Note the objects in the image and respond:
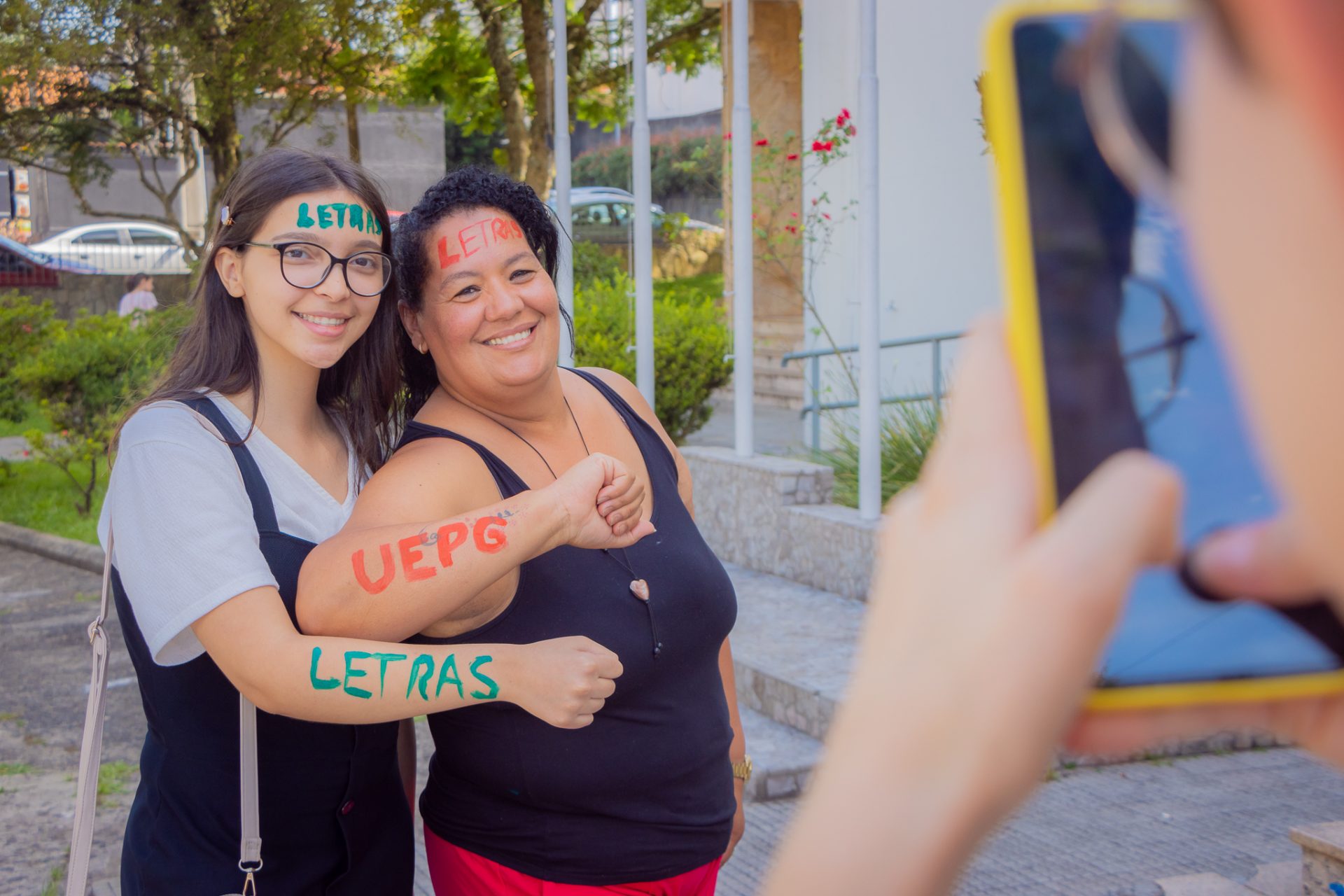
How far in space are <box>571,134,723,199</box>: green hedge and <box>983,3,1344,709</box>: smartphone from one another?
19.1m

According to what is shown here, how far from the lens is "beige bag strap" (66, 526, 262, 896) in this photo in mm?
1845

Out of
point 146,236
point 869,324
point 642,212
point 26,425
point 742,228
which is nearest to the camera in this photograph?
point 869,324

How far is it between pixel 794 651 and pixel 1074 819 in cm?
136

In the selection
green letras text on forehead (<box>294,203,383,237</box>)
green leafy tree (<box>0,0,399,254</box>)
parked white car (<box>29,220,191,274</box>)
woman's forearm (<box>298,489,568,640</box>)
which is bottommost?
woman's forearm (<box>298,489,568,640</box>)

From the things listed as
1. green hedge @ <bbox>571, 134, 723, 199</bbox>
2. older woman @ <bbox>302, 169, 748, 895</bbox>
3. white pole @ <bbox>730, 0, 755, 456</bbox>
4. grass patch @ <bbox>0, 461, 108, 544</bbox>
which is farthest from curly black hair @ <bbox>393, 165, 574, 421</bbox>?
Result: green hedge @ <bbox>571, 134, 723, 199</bbox>

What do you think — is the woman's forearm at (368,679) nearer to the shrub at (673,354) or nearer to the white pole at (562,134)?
the white pole at (562,134)

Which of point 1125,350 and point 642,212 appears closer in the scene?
point 1125,350

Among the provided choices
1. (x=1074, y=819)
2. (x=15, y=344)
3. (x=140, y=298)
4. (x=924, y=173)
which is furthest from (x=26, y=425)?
(x=1074, y=819)

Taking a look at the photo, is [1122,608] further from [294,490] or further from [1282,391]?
[294,490]

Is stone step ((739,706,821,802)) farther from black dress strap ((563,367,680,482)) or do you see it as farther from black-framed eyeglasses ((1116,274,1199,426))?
black-framed eyeglasses ((1116,274,1199,426))

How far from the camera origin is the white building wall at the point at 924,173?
7.91m

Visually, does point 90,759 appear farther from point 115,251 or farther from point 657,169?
point 657,169

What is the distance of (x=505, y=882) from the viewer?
6.77 ft

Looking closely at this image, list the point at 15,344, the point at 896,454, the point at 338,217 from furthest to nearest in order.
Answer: the point at 15,344 < the point at 896,454 < the point at 338,217
